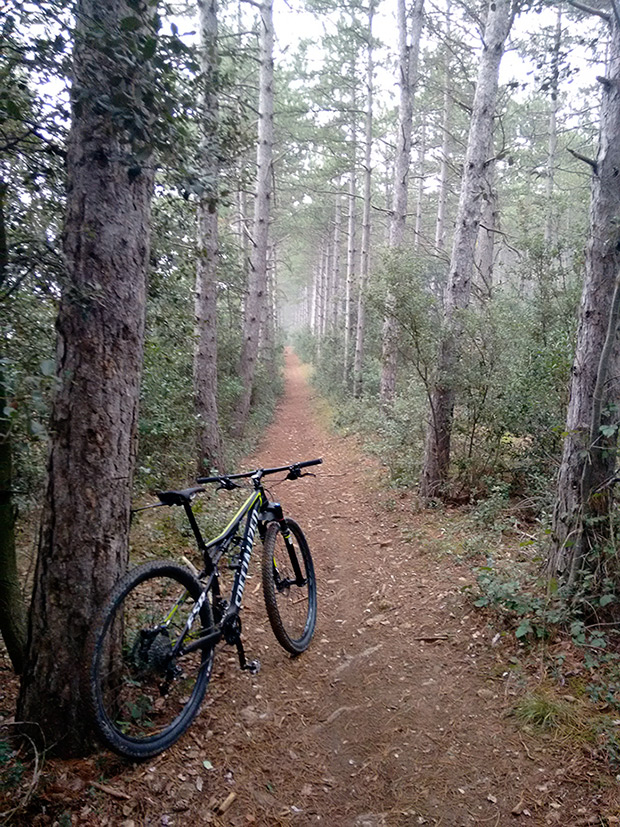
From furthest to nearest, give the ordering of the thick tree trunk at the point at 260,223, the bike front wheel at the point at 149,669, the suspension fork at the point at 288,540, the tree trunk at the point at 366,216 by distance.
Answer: the tree trunk at the point at 366,216 → the thick tree trunk at the point at 260,223 → the suspension fork at the point at 288,540 → the bike front wheel at the point at 149,669

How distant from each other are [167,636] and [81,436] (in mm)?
1231

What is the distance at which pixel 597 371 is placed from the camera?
3.79m

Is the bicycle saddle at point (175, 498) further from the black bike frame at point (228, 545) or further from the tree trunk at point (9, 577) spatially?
the tree trunk at point (9, 577)

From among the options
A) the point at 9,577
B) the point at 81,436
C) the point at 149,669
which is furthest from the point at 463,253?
the point at 9,577

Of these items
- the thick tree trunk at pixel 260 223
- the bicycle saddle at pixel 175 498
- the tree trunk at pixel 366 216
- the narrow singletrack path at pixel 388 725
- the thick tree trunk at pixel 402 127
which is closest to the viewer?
the narrow singletrack path at pixel 388 725

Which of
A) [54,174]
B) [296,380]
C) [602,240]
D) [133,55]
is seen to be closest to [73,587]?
[54,174]

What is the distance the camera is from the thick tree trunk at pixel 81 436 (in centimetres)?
247

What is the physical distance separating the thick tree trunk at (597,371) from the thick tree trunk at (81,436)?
337cm

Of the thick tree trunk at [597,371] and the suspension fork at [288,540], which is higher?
the thick tree trunk at [597,371]

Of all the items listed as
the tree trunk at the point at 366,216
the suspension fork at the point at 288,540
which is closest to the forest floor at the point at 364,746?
the suspension fork at the point at 288,540

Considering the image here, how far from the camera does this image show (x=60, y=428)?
8.16 feet

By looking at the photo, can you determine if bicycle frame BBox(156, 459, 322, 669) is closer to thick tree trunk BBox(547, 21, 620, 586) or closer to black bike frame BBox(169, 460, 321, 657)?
black bike frame BBox(169, 460, 321, 657)

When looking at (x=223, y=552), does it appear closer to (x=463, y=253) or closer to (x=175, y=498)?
(x=175, y=498)

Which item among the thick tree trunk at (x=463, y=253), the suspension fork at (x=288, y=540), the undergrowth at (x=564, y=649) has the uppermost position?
the thick tree trunk at (x=463, y=253)
